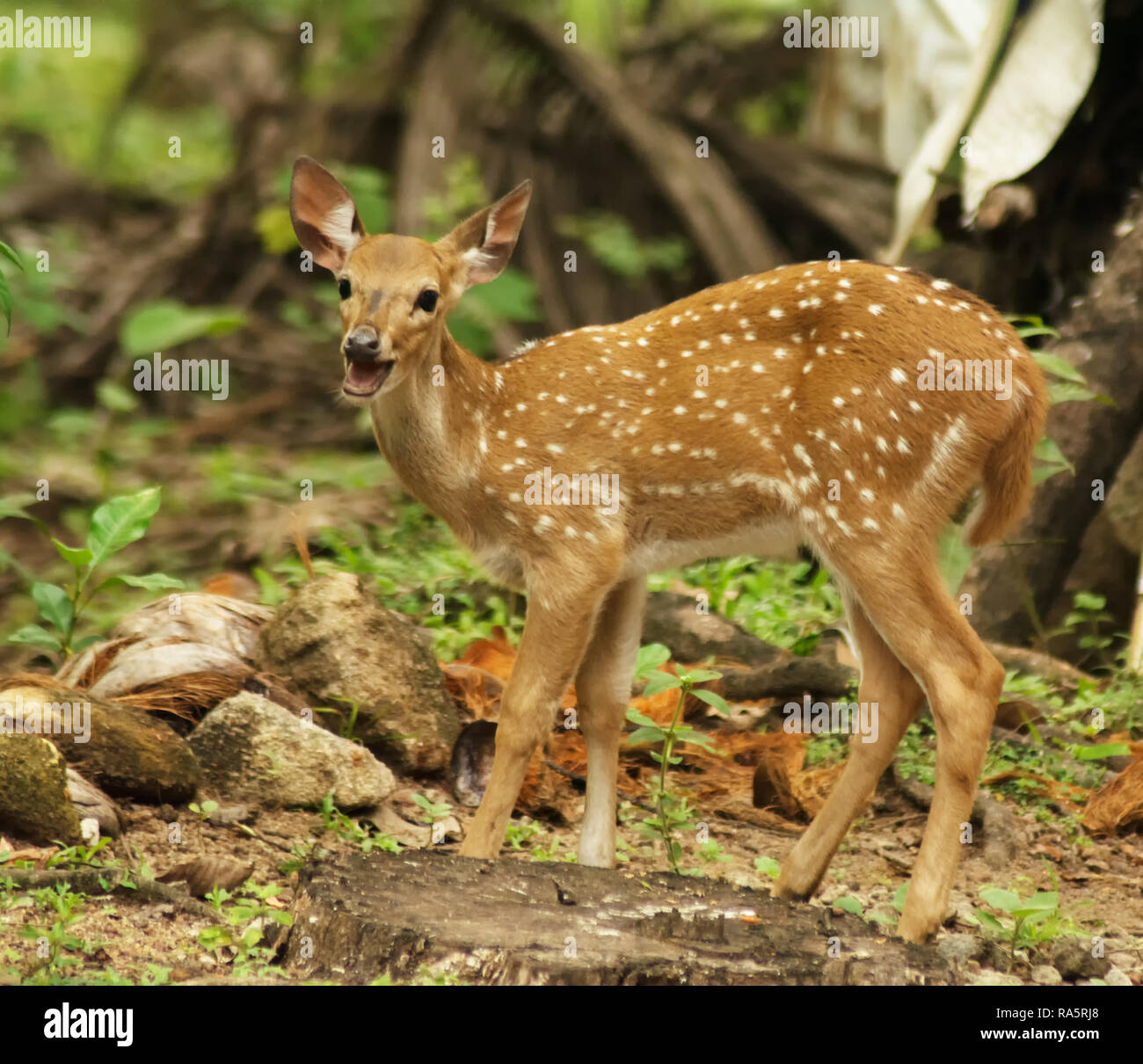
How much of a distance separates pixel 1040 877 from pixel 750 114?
11291 millimetres

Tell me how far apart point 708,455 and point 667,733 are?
1.02 metres

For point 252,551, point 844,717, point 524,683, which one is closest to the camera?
point 524,683

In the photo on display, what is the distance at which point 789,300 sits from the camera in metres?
5.43

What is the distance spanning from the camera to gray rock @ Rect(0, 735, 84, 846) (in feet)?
15.6

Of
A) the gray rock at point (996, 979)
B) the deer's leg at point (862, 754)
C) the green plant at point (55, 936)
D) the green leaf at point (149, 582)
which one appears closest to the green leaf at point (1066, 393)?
the deer's leg at point (862, 754)

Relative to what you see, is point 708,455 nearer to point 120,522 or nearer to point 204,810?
point 204,810

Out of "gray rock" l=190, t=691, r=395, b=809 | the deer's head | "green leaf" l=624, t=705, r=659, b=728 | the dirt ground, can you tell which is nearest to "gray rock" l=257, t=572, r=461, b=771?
the dirt ground

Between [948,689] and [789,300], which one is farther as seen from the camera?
[789,300]

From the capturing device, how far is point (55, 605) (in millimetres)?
6207

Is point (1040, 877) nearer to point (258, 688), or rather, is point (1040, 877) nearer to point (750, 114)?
point (258, 688)

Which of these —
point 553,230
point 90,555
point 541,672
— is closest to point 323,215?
point 90,555

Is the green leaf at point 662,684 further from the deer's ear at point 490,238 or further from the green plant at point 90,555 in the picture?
the green plant at point 90,555

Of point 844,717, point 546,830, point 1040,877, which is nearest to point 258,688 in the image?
point 546,830

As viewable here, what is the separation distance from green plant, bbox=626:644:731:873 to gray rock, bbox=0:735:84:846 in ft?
6.44
